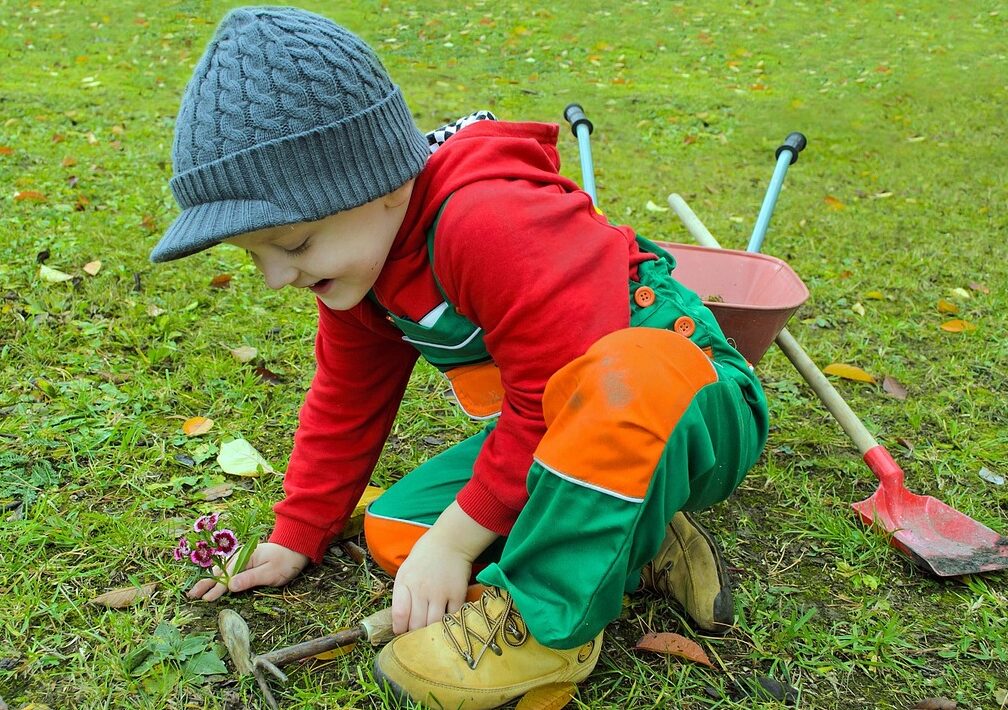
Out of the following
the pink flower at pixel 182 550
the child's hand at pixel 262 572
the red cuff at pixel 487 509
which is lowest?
the child's hand at pixel 262 572

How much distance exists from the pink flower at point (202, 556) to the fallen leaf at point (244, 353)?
1032 millimetres

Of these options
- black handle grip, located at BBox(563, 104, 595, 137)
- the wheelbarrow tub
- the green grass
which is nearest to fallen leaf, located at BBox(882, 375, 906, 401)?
the green grass

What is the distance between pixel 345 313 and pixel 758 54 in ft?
23.4

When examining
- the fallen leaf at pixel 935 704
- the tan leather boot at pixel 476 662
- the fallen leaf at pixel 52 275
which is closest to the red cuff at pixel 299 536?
the tan leather boot at pixel 476 662

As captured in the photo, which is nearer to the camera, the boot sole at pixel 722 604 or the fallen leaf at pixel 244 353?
the boot sole at pixel 722 604

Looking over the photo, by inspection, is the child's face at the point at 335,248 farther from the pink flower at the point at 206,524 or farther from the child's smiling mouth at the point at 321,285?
the pink flower at the point at 206,524

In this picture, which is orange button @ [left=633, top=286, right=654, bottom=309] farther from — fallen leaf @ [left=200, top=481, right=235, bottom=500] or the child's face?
fallen leaf @ [left=200, top=481, right=235, bottom=500]

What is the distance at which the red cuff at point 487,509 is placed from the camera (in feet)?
5.27

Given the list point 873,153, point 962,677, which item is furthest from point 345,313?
point 873,153

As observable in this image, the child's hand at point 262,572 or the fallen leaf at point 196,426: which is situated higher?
the child's hand at point 262,572

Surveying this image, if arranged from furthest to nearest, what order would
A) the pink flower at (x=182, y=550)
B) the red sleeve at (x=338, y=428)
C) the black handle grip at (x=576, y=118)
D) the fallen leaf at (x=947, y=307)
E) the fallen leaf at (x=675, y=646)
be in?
1. the fallen leaf at (x=947, y=307)
2. the black handle grip at (x=576, y=118)
3. the red sleeve at (x=338, y=428)
4. the pink flower at (x=182, y=550)
5. the fallen leaf at (x=675, y=646)

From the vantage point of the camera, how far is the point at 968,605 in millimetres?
1923

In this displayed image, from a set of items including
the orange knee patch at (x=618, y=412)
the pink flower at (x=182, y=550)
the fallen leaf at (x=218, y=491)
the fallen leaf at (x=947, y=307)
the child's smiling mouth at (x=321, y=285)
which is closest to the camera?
the orange knee patch at (x=618, y=412)

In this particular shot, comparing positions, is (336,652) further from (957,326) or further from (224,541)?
(957,326)
